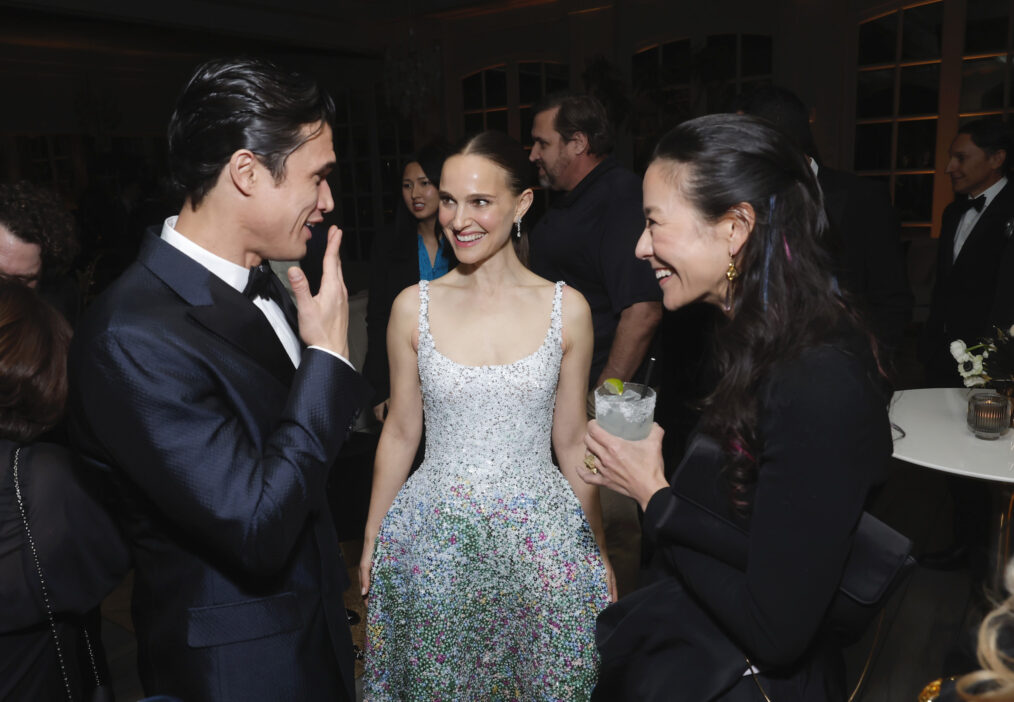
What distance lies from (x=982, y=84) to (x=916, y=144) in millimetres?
742

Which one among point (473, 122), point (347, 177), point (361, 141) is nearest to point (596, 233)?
point (473, 122)

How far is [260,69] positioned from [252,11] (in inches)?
327

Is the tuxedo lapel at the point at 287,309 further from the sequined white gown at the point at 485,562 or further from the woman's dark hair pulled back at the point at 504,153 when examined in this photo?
the woman's dark hair pulled back at the point at 504,153

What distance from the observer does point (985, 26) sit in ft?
22.8

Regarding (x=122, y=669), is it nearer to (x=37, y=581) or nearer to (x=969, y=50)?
(x=37, y=581)

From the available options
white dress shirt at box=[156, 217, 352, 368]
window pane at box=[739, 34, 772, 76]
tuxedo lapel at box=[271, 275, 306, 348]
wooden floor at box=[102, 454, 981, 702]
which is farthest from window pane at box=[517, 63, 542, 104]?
white dress shirt at box=[156, 217, 352, 368]

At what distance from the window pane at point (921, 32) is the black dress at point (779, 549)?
7827 millimetres

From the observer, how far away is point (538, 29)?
9383 mm

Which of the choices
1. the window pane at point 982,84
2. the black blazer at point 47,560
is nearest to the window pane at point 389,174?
the window pane at point 982,84

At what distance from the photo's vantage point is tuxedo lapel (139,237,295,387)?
1146mm

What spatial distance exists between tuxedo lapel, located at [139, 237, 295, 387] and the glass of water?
0.58 meters

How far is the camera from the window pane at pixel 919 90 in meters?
7.36

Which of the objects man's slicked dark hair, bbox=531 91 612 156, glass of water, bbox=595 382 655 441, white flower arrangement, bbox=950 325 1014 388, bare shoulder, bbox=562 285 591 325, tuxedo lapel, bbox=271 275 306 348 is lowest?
white flower arrangement, bbox=950 325 1014 388

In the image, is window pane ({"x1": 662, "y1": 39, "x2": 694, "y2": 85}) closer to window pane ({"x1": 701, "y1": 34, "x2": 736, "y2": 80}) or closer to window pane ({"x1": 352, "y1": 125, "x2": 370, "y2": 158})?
window pane ({"x1": 701, "y1": 34, "x2": 736, "y2": 80})
